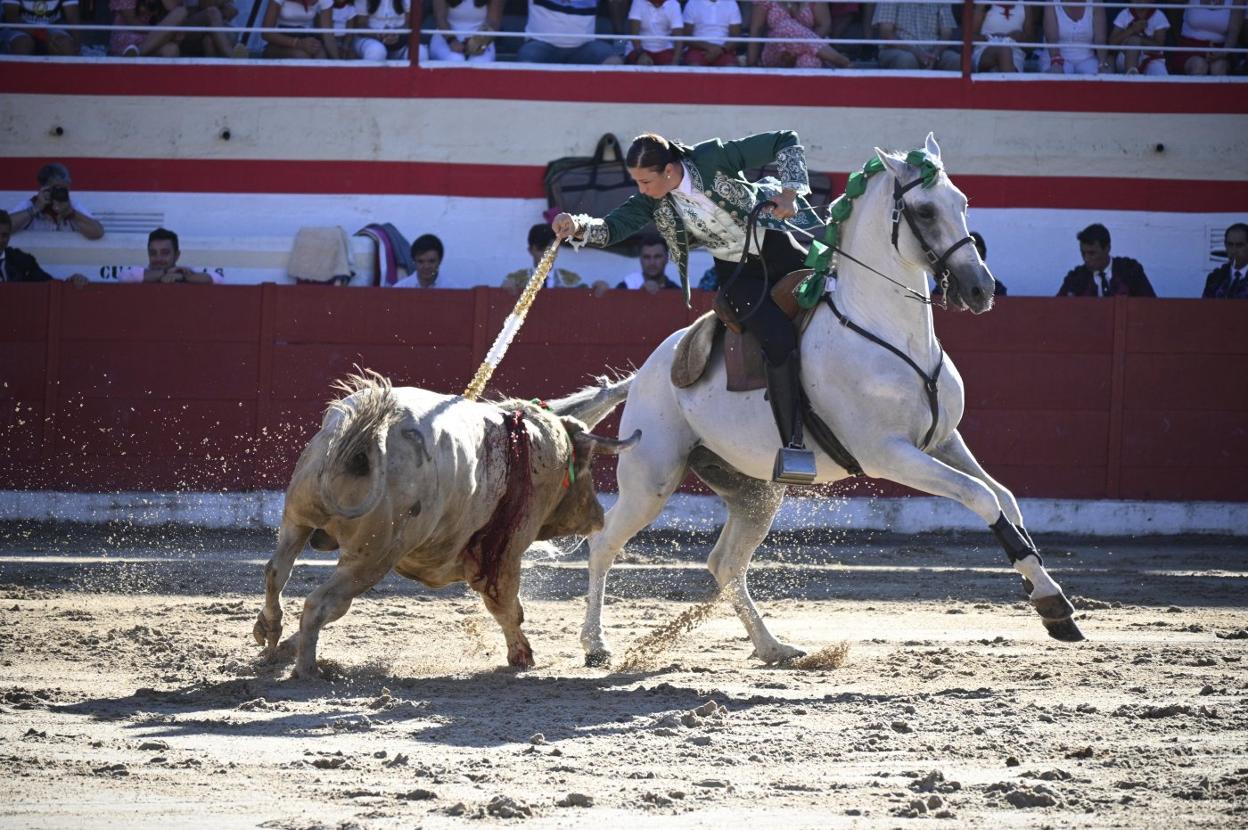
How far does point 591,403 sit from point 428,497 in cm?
177

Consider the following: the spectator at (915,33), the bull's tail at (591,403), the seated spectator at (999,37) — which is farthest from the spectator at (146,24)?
the bull's tail at (591,403)

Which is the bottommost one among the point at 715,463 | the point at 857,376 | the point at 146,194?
the point at 715,463

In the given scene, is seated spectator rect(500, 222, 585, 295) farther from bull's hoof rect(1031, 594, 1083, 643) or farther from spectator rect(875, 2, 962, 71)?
bull's hoof rect(1031, 594, 1083, 643)

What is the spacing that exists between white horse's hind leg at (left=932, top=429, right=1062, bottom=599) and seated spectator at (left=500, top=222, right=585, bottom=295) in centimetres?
578

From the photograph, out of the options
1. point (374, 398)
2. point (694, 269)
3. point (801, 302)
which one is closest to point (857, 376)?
point (801, 302)

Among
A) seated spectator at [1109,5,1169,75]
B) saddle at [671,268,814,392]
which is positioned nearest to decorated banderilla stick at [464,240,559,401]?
saddle at [671,268,814,392]

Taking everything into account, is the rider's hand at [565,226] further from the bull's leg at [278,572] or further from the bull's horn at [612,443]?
the bull's leg at [278,572]

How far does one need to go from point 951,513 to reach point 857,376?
5.76 metres

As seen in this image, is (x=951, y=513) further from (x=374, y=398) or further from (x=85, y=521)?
(x=374, y=398)

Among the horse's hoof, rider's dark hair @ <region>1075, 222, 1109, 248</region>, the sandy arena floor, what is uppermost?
rider's dark hair @ <region>1075, 222, 1109, 248</region>

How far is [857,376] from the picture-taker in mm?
6965

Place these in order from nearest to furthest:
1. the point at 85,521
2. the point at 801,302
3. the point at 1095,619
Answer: the point at 801,302
the point at 1095,619
the point at 85,521

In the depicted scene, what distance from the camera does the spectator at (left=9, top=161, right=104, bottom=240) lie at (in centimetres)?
1318

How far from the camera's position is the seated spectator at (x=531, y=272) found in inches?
496
